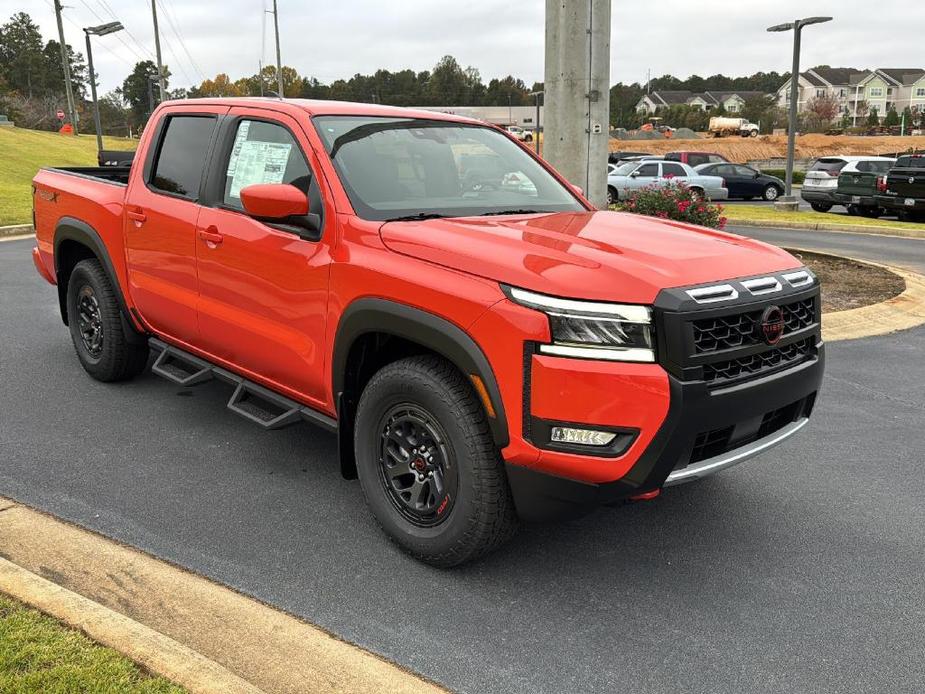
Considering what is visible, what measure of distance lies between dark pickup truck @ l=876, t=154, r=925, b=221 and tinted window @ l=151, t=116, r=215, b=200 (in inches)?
727

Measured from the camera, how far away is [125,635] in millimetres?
2766

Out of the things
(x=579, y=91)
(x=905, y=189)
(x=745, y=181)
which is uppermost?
(x=579, y=91)

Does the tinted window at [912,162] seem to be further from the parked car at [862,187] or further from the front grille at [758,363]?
the front grille at [758,363]

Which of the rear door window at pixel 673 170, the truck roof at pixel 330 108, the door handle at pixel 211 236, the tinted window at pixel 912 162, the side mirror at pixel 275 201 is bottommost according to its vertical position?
the rear door window at pixel 673 170

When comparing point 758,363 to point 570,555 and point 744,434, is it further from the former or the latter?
point 570,555

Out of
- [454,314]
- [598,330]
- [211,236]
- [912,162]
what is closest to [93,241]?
[211,236]

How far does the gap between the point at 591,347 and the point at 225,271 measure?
7.33 feet

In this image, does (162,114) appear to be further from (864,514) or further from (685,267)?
(864,514)

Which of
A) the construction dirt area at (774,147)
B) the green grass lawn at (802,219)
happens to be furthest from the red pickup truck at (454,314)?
the construction dirt area at (774,147)

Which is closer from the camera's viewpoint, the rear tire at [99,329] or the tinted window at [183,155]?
the tinted window at [183,155]

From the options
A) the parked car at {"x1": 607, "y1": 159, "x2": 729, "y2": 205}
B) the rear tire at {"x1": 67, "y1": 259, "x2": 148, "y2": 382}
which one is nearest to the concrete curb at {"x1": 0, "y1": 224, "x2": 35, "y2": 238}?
the rear tire at {"x1": 67, "y1": 259, "x2": 148, "y2": 382}

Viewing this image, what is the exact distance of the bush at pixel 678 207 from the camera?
10.3 m

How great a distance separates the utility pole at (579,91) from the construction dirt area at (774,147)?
49319 mm

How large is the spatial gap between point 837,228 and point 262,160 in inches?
624
